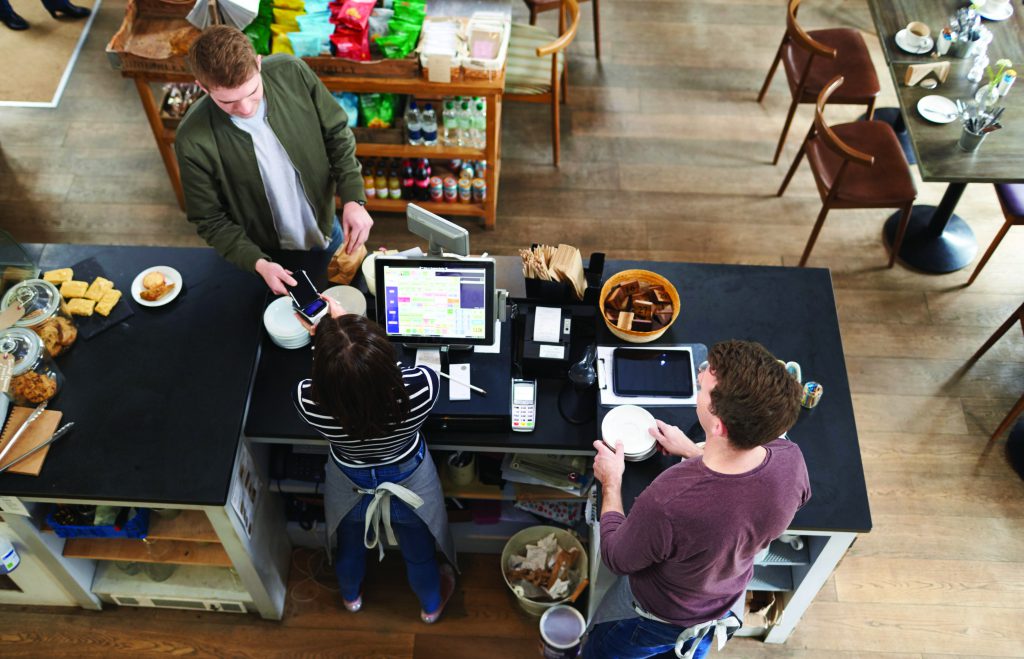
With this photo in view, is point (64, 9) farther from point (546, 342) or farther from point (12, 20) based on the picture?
point (546, 342)

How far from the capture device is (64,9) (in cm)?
547

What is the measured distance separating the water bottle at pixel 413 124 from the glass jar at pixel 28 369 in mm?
1956

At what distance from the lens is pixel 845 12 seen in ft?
18.5

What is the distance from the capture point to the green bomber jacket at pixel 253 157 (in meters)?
2.83

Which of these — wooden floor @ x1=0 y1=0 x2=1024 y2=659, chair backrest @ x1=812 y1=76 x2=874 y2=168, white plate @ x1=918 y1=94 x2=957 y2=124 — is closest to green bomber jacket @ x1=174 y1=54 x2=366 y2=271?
wooden floor @ x1=0 y1=0 x2=1024 y2=659

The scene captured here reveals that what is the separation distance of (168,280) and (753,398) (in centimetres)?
210

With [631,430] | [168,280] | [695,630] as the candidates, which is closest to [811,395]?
[631,430]

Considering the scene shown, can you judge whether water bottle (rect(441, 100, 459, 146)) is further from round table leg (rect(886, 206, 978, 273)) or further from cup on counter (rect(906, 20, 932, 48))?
round table leg (rect(886, 206, 978, 273))

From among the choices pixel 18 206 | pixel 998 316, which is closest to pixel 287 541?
pixel 18 206

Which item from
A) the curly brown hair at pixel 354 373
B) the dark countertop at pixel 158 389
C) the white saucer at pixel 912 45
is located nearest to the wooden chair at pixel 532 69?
the white saucer at pixel 912 45

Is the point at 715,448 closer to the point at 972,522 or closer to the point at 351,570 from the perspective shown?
the point at 351,570

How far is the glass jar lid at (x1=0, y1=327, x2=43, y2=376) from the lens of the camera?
2.67 metres

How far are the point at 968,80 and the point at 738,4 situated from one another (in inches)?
82.9

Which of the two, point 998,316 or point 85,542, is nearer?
point 85,542
